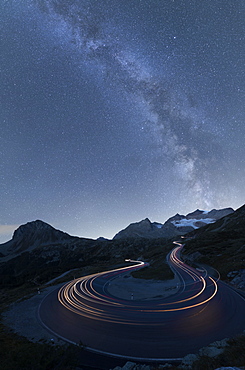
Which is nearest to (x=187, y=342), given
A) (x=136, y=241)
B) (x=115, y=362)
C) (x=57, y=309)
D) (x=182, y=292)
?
(x=115, y=362)

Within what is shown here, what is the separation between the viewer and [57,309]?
27.4 metres

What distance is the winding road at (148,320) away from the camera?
16516 millimetres

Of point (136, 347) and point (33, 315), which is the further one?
point (33, 315)

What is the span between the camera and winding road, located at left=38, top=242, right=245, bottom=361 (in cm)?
1652

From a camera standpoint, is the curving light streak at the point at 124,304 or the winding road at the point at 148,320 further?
the curving light streak at the point at 124,304

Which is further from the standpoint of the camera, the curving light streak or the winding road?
the curving light streak

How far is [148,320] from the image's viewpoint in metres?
21.9

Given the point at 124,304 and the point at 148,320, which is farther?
the point at 124,304

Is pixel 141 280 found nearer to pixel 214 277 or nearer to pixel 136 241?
pixel 214 277

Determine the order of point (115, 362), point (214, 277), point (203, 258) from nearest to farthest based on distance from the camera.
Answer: point (115, 362) → point (214, 277) → point (203, 258)

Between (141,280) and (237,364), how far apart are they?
35444 mm

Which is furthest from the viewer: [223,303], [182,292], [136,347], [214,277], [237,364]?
[214,277]

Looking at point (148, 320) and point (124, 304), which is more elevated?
point (124, 304)

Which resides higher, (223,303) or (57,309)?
(57,309)
